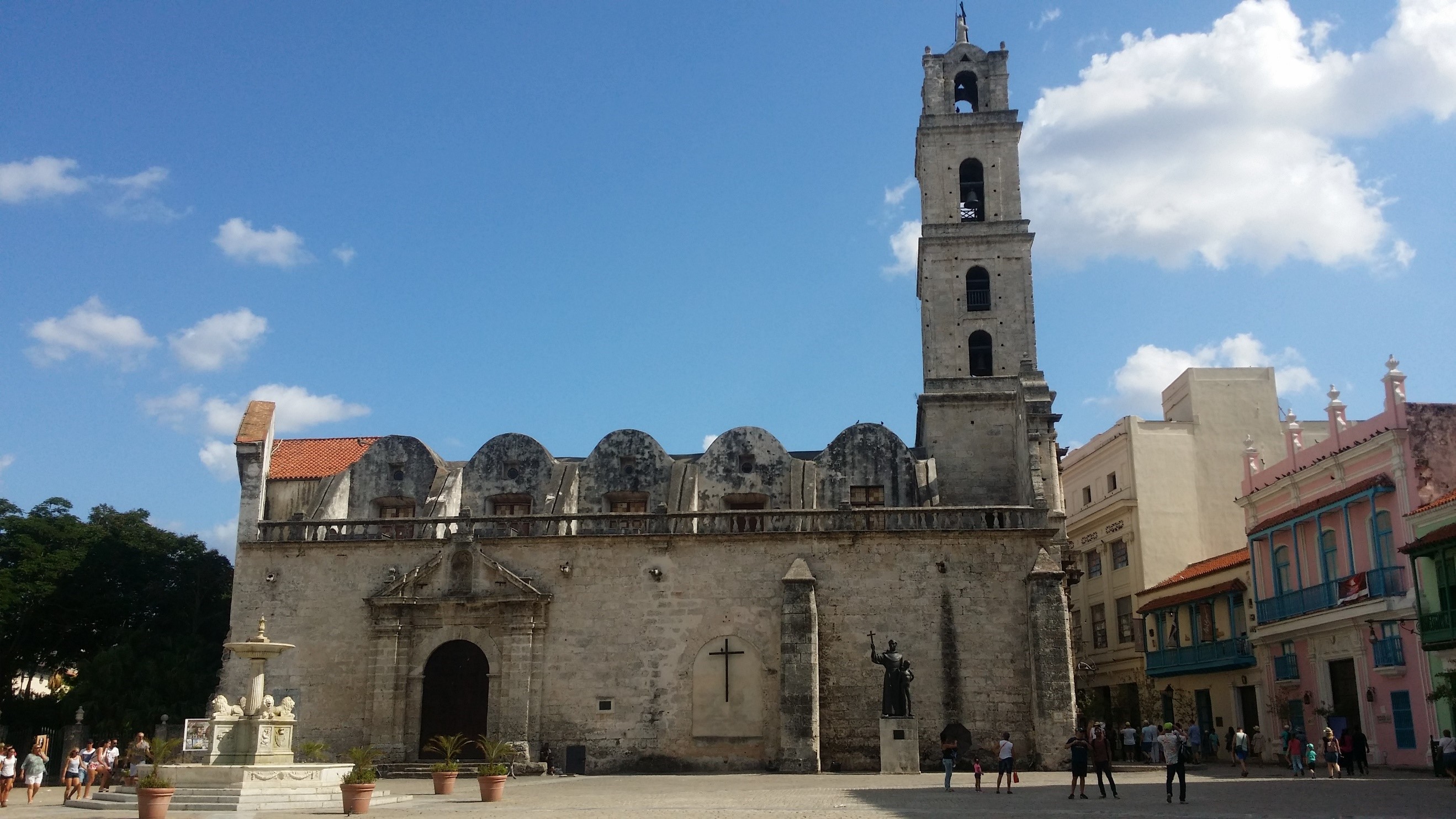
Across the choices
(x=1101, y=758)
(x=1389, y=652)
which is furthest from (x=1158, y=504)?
(x=1101, y=758)

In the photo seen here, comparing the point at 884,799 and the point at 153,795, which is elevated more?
the point at 153,795

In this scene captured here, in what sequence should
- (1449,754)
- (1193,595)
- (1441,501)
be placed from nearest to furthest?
(1449,754) < (1441,501) < (1193,595)

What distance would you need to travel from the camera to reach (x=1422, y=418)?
932 inches

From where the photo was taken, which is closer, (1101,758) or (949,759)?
(1101,758)

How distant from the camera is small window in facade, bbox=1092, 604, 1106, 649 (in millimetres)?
38000

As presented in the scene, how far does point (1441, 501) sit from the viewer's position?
22109 millimetres

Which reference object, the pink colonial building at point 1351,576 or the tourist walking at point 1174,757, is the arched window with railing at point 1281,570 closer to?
the pink colonial building at point 1351,576

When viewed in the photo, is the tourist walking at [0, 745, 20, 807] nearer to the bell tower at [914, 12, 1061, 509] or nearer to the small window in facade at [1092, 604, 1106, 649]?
the bell tower at [914, 12, 1061, 509]

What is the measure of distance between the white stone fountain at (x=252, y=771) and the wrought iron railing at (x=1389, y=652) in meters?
19.5

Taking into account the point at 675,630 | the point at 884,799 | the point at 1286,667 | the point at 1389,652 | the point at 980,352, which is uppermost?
the point at 980,352

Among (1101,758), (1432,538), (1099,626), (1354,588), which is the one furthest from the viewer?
(1099,626)

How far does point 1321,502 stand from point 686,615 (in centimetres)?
1453

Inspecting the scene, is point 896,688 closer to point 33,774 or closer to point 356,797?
point 356,797

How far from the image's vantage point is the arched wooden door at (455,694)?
25500 millimetres
